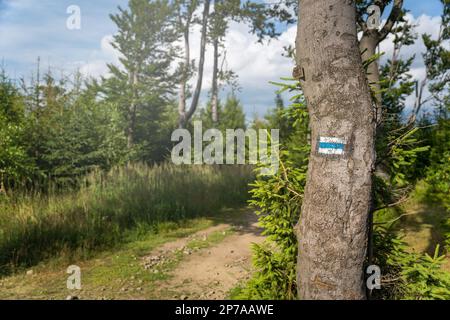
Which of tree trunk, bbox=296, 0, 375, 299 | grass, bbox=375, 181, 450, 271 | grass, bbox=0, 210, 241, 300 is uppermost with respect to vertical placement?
tree trunk, bbox=296, 0, 375, 299

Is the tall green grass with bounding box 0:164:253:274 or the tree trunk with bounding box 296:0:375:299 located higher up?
the tree trunk with bounding box 296:0:375:299

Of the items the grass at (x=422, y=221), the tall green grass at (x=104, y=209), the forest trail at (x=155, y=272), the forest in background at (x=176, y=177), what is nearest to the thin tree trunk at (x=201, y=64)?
the forest in background at (x=176, y=177)

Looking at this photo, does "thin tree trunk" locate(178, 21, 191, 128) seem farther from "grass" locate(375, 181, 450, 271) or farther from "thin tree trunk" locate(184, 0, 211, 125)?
"grass" locate(375, 181, 450, 271)

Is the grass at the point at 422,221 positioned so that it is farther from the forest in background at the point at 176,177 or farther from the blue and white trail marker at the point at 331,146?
the blue and white trail marker at the point at 331,146

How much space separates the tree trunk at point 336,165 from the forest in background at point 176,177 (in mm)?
480

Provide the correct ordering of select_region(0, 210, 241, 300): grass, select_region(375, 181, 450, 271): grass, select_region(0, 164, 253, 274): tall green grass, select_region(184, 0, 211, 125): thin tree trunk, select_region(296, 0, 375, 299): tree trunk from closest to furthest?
select_region(296, 0, 375, 299): tree trunk < select_region(0, 210, 241, 300): grass < select_region(375, 181, 450, 271): grass < select_region(0, 164, 253, 274): tall green grass < select_region(184, 0, 211, 125): thin tree trunk

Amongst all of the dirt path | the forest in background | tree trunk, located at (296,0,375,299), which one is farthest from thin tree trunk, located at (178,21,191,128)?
tree trunk, located at (296,0,375,299)

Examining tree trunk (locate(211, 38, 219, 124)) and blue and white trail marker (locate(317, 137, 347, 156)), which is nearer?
blue and white trail marker (locate(317, 137, 347, 156))

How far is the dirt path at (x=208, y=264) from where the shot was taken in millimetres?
5098

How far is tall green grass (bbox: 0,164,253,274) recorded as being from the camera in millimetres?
6461

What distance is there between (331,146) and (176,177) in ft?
31.3

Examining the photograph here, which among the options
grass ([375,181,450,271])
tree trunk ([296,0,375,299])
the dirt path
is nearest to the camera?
tree trunk ([296,0,375,299])

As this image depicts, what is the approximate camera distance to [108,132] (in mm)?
12992
